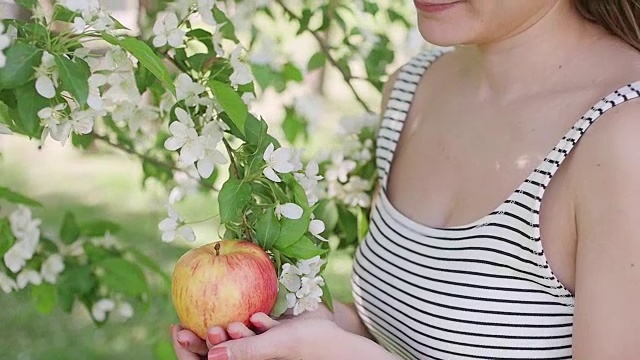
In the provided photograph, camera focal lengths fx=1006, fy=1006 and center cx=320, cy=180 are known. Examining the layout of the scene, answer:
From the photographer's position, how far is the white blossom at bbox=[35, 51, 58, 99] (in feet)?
3.52

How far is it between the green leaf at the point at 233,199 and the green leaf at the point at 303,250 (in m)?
0.08

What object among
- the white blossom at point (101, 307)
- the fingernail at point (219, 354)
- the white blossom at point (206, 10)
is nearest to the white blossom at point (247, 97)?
the white blossom at point (206, 10)

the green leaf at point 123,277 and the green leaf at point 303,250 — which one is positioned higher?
the green leaf at point 303,250

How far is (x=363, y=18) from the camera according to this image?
230 cm

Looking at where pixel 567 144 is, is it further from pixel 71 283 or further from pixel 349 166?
pixel 71 283

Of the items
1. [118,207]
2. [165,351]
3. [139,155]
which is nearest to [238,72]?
[139,155]

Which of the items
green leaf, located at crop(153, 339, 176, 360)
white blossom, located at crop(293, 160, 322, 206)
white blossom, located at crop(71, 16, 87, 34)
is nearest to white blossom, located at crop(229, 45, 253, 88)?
white blossom, located at crop(293, 160, 322, 206)

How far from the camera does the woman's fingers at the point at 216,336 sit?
1.19 m

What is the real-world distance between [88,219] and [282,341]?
2.65 m

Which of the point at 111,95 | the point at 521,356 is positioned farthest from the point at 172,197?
the point at 521,356

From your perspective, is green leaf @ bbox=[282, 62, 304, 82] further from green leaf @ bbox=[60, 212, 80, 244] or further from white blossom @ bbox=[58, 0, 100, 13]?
white blossom @ bbox=[58, 0, 100, 13]

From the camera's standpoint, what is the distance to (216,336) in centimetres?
120

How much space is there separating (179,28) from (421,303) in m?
0.55

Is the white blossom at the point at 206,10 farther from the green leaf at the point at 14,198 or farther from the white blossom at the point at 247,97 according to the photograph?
the green leaf at the point at 14,198
